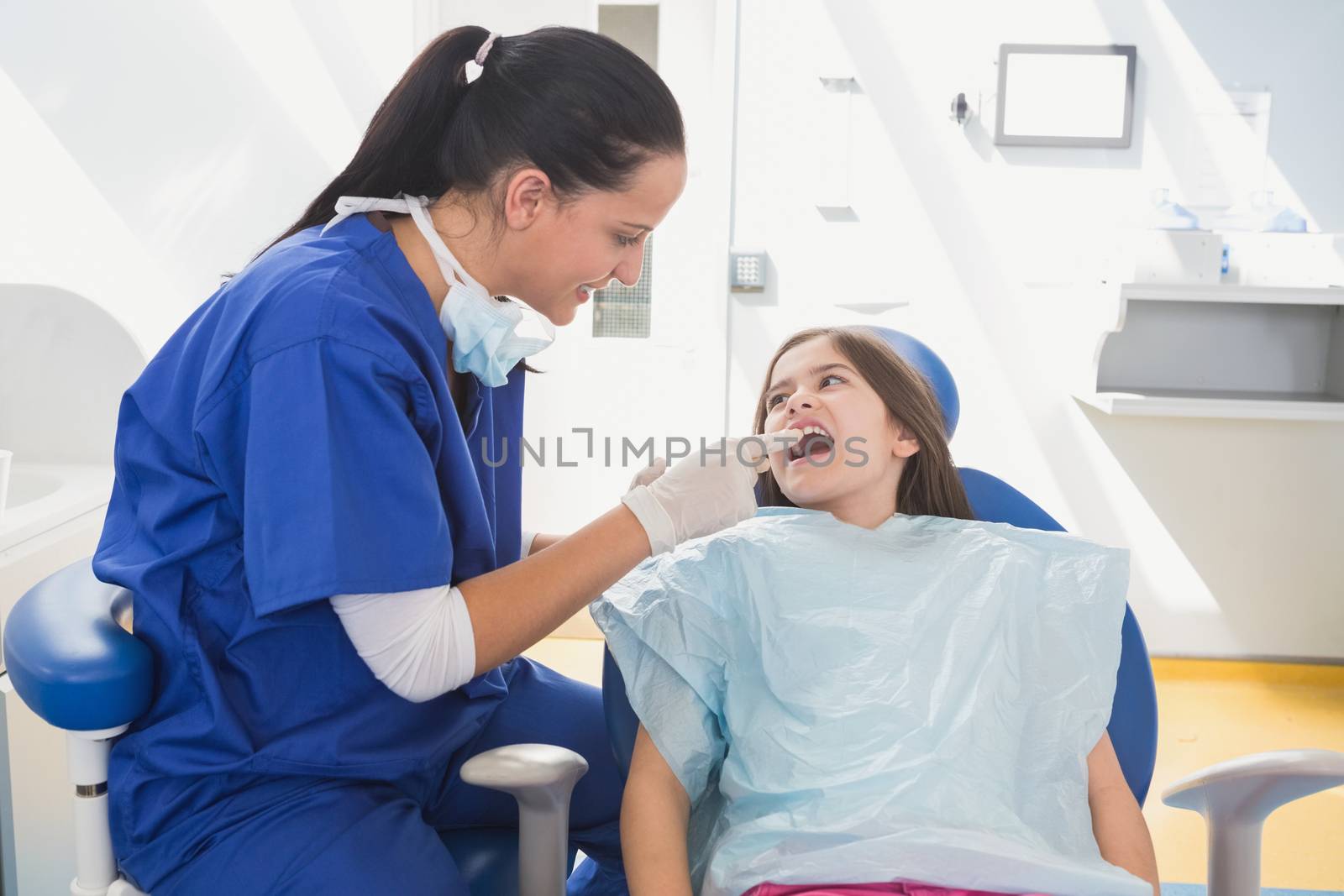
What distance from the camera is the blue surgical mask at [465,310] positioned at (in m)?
1.19

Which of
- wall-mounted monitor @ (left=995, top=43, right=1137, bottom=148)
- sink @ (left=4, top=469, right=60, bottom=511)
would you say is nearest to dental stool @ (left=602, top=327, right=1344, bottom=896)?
sink @ (left=4, top=469, right=60, bottom=511)

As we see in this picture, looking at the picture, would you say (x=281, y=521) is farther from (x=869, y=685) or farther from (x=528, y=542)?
(x=869, y=685)

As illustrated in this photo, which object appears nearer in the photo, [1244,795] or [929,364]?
[1244,795]

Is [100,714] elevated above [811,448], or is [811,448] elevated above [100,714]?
[811,448]

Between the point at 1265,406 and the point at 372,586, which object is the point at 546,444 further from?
the point at 372,586

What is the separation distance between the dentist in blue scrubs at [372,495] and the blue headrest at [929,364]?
1.16 feet

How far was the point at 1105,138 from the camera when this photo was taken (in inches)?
113

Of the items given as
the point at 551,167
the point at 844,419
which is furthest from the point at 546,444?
the point at 551,167

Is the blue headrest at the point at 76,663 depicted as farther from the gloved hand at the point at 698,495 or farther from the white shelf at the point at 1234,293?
the white shelf at the point at 1234,293

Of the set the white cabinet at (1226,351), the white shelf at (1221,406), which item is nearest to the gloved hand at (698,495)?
the white shelf at (1221,406)

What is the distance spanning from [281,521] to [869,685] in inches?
25.9

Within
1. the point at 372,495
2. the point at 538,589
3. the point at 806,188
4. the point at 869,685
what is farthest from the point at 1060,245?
the point at 372,495

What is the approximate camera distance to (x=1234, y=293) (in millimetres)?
2650

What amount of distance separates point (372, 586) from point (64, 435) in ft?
4.40
